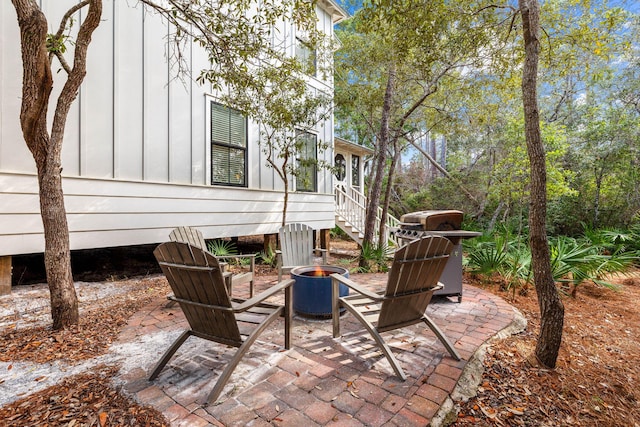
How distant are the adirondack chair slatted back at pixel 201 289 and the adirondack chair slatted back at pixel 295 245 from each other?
2.27 metres

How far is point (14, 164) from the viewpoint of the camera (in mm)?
4035

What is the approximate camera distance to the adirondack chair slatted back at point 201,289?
6.36 feet

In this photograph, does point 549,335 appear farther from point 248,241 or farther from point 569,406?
point 248,241

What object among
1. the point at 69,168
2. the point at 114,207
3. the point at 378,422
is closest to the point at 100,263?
the point at 114,207

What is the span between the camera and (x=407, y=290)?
2303 millimetres

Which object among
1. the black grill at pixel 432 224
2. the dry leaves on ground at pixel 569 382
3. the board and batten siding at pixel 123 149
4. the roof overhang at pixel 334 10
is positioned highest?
the roof overhang at pixel 334 10

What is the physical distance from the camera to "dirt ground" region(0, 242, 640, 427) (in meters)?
1.80

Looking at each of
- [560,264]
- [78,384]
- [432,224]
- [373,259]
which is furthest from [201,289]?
[560,264]

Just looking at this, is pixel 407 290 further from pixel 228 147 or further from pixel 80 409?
pixel 228 147

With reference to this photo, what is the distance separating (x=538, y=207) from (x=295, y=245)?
10.2 feet

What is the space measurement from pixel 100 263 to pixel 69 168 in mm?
2258

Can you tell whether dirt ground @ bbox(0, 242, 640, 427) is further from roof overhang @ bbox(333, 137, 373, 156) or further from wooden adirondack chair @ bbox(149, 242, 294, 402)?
roof overhang @ bbox(333, 137, 373, 156)

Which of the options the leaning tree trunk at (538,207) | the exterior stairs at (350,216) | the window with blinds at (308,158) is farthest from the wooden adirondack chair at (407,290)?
the exterior stairs at (350,216)

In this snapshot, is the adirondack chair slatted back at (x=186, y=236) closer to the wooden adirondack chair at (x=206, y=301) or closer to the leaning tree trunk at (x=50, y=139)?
the leaning tree trunk at (x=50, y=139)
